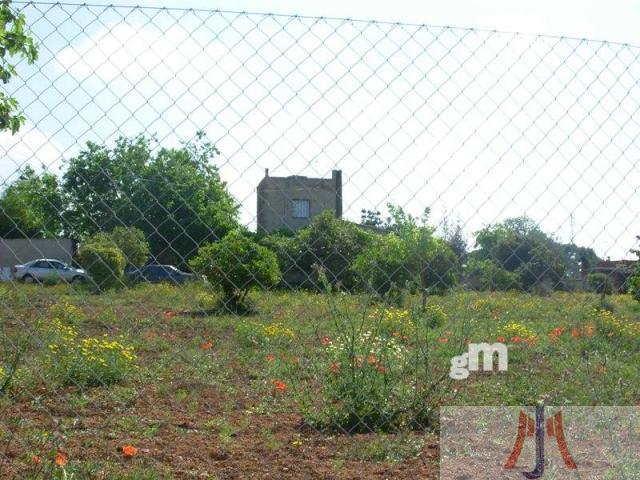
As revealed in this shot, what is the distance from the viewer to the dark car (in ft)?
9.10

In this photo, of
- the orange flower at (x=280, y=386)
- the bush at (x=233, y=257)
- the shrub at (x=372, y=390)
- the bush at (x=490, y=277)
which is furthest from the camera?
the orange flower at (x=280, y=386)

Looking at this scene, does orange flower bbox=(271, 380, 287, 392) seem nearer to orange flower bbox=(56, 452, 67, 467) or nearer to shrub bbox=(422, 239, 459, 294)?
shrub bbox=(422, 239, 459, 294)

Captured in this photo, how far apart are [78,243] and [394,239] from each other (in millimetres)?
1089

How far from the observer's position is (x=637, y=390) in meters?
4.98

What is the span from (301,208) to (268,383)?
3.14 metres

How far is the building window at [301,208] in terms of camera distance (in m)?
2.54

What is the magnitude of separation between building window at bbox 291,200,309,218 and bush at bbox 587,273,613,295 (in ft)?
3.74

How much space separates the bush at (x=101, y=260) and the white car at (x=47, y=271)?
0.04 m

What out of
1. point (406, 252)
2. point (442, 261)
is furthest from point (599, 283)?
point (406, 252)

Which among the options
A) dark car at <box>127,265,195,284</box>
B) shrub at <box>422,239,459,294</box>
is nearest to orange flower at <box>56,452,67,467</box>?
dark car at <box>127,265,195,284</box>

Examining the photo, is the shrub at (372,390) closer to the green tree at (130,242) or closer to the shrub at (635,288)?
the shrub at (635,288)

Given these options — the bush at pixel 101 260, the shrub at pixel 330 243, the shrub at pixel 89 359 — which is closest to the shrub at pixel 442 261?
the shrub at pixel 330 243

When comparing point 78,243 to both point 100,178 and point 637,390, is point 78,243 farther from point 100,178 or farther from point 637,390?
point 637,390

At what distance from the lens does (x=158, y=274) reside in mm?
2938
